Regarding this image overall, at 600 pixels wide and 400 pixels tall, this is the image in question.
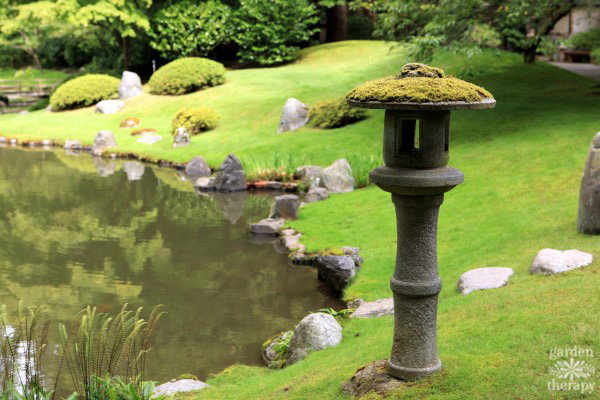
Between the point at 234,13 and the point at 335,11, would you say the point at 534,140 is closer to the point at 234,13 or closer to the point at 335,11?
the point at 234,13

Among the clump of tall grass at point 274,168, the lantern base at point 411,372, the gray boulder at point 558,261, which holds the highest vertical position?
the lantern base at point 411,372

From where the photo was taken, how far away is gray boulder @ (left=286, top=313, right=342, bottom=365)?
349 inches

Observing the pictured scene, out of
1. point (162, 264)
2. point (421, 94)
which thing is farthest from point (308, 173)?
point (421, 94)

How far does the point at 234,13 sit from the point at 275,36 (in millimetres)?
2385

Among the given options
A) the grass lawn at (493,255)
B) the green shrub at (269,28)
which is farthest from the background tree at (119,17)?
the grass lawn at (493,255)

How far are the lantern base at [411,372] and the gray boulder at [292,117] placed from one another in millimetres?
19948

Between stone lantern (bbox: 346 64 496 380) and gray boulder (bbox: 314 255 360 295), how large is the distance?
18.3 ft

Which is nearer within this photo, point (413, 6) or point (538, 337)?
point (538, 337)

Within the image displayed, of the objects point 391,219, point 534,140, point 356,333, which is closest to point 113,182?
point 391,219

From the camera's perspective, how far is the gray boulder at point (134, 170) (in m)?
22.9

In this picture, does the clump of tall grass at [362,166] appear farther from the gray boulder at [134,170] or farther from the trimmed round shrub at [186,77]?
the trimmed round shrub at [186,77]

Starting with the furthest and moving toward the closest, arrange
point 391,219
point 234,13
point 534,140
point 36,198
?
point 234,13 → point 36,198 → point 534,140 → point 391,219

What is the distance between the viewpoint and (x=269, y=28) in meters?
37.8

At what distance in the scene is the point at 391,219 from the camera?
15.5 metres
